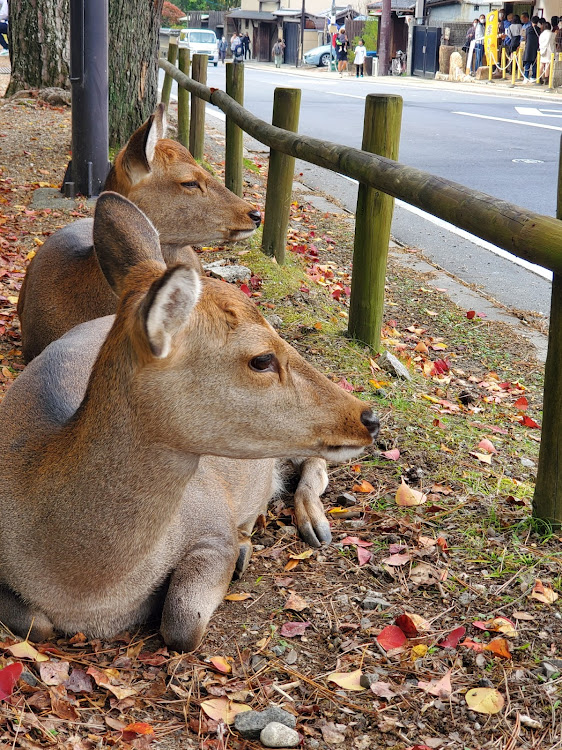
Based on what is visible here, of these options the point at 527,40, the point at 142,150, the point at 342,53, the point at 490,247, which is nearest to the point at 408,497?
the point at 142,150

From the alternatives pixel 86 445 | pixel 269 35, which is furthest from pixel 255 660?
pixel 269 35

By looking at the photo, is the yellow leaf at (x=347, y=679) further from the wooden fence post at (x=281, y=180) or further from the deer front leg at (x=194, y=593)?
the wooden fence post at (x=281, y=180)

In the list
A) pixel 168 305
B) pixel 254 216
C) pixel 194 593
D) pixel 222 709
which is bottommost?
pixel 222 709

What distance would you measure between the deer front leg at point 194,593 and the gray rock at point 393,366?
2541 millimetres

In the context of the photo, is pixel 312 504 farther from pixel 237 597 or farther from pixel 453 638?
pixel 453 638

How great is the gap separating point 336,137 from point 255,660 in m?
13.2

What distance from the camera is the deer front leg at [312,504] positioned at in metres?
4.23

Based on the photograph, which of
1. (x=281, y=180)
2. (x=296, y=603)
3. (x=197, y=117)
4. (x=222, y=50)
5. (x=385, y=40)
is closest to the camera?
(x=296, y=603)

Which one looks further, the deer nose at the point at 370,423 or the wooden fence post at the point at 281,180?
the wooden fence post at the point at 281,180

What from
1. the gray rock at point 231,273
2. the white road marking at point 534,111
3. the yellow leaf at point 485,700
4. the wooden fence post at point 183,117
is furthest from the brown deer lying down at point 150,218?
the white road marking at point 534,111

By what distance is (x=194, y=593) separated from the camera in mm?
3430

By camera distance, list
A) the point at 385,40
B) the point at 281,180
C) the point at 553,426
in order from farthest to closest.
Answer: the point at 385,40 < the point at 281,180 < the point at 553,426

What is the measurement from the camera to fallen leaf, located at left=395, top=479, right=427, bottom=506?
4.38 m

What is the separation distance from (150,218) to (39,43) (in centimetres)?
1051
